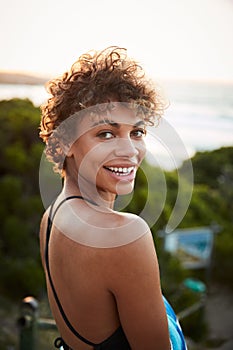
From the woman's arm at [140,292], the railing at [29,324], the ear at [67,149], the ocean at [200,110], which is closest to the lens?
the woman's arm at [140,292]

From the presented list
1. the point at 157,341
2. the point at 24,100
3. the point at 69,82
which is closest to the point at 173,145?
the point at 69,82

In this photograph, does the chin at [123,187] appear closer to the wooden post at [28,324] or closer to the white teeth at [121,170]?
the white teeth at [121,170]

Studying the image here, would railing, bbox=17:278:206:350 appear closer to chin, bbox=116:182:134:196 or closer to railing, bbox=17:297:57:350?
railing, bbox=17:297:57:350

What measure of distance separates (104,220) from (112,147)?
0.39 feet

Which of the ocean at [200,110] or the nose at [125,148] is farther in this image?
the ocean at [200,110]

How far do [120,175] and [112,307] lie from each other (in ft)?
0.71

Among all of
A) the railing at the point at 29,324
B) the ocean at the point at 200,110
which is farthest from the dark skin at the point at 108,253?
the ocean at the point at 200,110

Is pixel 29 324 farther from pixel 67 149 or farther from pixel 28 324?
pixel 67 149

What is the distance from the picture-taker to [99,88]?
2.65 ft

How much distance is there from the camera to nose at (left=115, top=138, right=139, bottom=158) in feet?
2.60

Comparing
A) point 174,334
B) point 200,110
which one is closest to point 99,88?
point 174,334

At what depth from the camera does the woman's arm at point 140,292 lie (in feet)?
2.43

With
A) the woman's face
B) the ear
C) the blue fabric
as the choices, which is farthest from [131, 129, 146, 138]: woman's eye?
the blue fabric

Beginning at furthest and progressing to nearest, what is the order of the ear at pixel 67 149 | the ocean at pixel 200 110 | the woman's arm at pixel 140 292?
the ocean at pixel 200 110 < the ear at pixel 67 149 < the woman's arm at pixel 140 292
